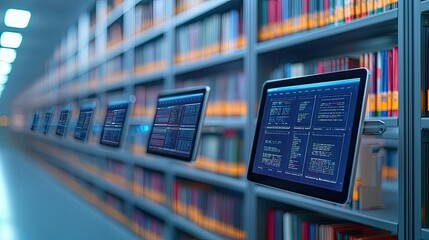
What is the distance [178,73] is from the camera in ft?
10.1

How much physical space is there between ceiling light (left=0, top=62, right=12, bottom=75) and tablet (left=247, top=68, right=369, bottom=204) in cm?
222

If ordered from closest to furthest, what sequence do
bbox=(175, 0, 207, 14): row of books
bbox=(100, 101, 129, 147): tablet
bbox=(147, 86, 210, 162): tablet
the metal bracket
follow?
the metal bracket, bbox=(147, 86, 210, 162): tablet, bbox=(100, 101, 129, 147): tablet, bbox=(175, 0, 207, 14): row of books

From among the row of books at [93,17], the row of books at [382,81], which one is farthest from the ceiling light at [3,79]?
the row of books at [382,81]

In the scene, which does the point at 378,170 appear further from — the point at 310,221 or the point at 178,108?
the point at 178,108

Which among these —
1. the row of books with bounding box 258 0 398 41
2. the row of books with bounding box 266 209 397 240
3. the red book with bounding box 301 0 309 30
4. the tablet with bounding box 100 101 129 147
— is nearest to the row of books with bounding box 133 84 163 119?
the tablet with bounding box 100 101 129 147

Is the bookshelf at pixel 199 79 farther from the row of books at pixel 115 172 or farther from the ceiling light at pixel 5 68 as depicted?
the ceiling light at pixel 5 68

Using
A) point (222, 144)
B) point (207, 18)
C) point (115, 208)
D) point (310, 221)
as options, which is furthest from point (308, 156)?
point (115, 208)

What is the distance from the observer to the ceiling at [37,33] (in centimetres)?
341

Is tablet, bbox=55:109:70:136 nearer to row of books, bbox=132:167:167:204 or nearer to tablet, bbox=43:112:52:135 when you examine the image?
tablet, bbox=43:112:52:135

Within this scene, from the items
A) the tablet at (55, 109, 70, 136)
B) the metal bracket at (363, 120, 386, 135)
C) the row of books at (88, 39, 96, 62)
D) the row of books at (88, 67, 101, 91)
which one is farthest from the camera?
the row of books at (88, 39, 96, 62)

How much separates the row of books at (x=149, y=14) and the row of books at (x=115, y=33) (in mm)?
556

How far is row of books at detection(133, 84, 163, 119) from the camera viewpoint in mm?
3633

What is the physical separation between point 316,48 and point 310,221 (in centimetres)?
82

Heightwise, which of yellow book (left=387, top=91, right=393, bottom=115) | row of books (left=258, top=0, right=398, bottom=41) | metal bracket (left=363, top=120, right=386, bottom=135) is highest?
row of books (left=258, top=0, right=398, bottom=41)
